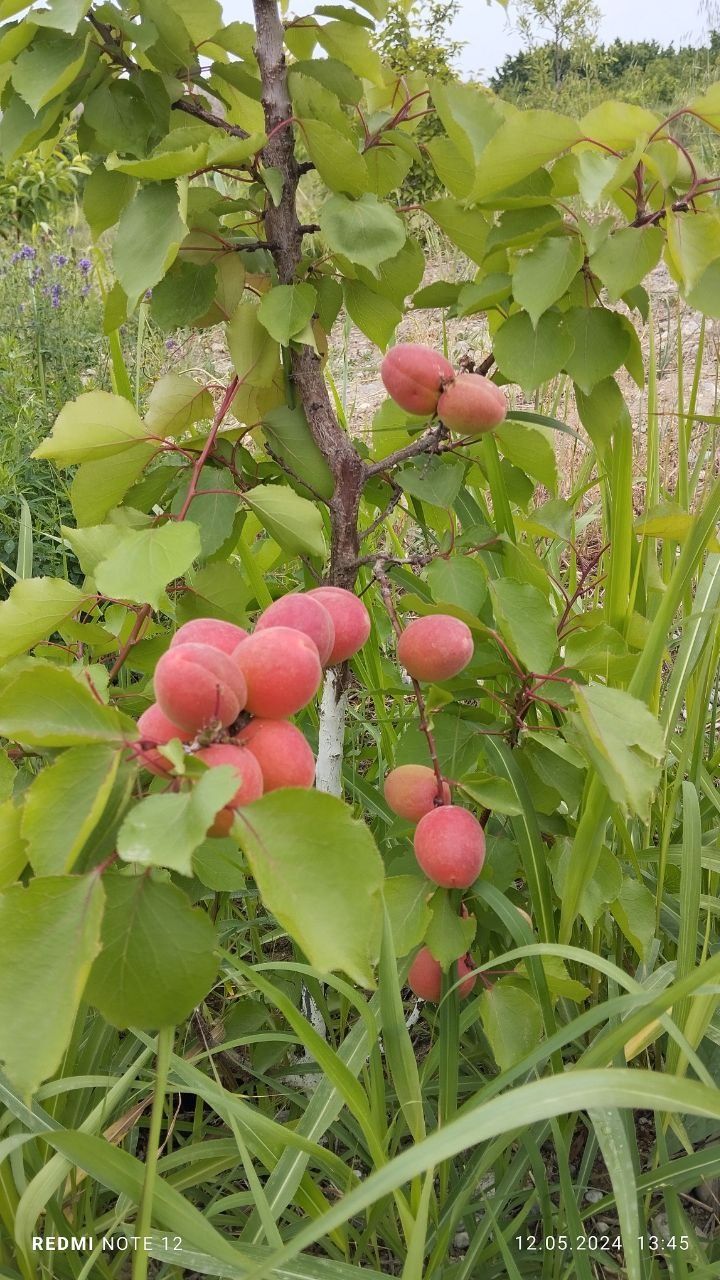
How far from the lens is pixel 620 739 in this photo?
1.82 ft

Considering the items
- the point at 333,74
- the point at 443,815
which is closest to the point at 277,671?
the point at 443,815

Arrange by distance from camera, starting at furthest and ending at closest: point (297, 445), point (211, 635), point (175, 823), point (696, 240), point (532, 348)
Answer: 1. point (297, 445)
2. point (532, 348)
3. point (696, 240)
4. point (211, 635)
5. point (175, 823)

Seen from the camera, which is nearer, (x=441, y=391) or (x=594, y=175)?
(x=594, y=175)

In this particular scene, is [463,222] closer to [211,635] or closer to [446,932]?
[211,635]

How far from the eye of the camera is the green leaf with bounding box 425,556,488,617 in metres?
0.72

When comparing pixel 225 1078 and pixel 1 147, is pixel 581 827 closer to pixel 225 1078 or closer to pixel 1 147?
→ pixel 225 1078

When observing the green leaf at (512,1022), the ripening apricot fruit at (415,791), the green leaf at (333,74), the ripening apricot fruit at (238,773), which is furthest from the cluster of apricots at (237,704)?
the green leaf at (333,74)

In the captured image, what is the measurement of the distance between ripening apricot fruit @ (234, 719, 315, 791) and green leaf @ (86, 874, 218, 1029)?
69 mm

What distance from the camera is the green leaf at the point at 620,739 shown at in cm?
53

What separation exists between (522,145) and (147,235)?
10.2 inches

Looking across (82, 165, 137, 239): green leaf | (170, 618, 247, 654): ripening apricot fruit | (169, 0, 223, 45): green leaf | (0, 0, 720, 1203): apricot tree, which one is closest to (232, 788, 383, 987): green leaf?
(0, 0, 720, 1203): apricot tree

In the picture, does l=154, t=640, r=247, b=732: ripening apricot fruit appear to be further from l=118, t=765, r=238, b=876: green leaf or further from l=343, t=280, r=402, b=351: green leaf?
l=343, t=280, r=402, b=351: green leaf

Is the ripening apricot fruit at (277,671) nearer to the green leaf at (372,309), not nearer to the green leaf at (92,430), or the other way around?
the green leaf at (92,430)

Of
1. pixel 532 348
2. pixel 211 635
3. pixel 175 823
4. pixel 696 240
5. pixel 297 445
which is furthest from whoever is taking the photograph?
pixel 297 445
